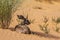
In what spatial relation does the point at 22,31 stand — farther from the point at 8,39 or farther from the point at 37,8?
the point at 37,8

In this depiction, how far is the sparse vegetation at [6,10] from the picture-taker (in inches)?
456

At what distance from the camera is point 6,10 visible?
11742 millimetres

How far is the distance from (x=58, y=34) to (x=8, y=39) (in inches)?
127

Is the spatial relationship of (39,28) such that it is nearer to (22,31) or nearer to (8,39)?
(22,31)

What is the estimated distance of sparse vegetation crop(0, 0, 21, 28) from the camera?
11.6 meters

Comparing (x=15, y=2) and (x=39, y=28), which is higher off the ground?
(x=15, y=2)

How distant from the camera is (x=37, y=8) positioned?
21172mm

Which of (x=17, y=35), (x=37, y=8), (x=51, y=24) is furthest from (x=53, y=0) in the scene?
(x=17, y=35)

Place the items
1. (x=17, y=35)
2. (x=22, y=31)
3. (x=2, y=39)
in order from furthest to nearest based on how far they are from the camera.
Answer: (x=22, y=31)
(x=17, y=35)
(x=2, y=39)

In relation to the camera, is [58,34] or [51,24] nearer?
[58,34]

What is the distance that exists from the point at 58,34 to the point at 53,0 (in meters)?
13.8

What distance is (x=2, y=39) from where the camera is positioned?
9.52 meters

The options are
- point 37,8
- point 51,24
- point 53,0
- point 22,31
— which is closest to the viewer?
point 22,31

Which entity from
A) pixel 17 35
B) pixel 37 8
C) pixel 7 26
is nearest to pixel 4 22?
pixel 7 26
